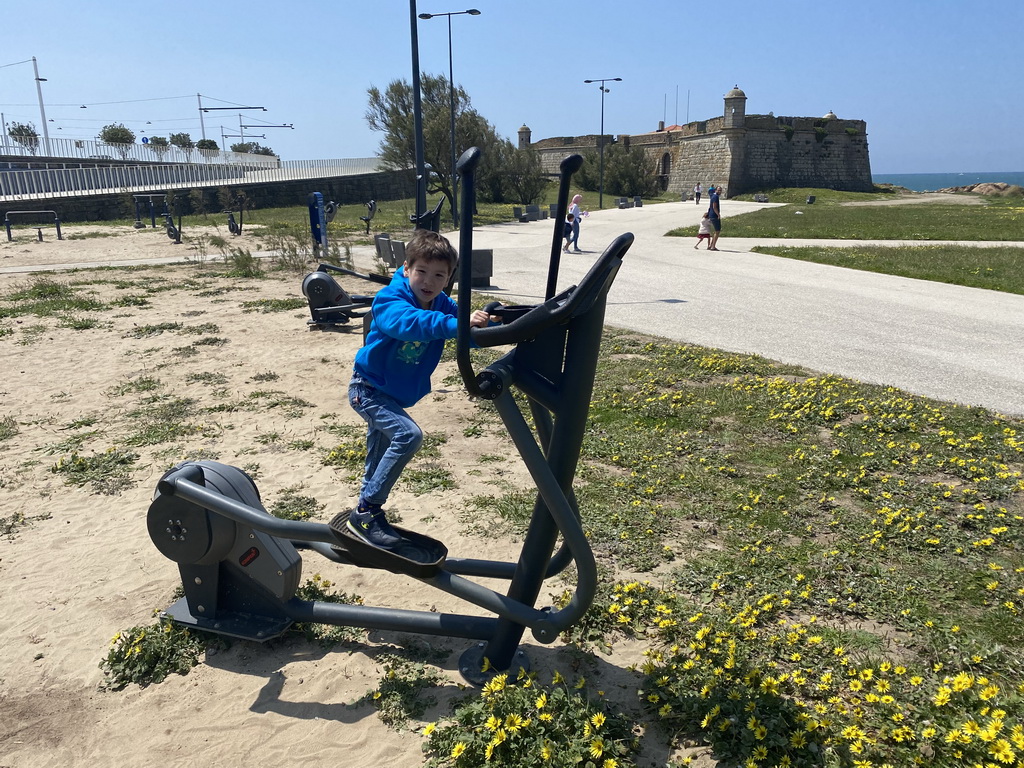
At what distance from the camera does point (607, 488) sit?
4.70 metres

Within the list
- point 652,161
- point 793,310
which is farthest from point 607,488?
point 652,161

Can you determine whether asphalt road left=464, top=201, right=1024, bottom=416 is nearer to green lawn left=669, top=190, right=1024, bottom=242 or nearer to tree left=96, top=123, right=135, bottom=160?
green lawn left=669, top=190, right=1024, bottom=242

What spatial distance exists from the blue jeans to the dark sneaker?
6 cm

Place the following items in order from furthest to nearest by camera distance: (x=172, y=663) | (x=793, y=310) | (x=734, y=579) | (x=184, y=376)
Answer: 1. (x=793, y=310)
2. (x=184, y=376)
3. (x=734, y=579)
4. (x=172, y=663)

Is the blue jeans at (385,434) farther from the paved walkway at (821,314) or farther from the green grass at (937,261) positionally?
the green grass at (937,261)

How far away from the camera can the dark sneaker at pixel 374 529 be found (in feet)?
9.20

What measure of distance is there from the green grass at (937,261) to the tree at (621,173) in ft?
116

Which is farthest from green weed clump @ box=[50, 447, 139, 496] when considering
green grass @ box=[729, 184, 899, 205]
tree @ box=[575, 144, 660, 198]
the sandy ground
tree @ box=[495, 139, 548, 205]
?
tree @ box=[575, 144, 660, 198]

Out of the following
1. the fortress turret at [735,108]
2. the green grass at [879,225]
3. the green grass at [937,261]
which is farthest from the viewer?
the fortress turret at [735,108]

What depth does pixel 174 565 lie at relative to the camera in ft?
12.8

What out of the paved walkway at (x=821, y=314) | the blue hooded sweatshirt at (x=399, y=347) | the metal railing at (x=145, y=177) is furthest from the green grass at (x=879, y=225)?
the metal railing at (x=145, y=177)

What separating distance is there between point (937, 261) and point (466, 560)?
1470 centimetres

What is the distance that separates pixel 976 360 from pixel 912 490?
4041 mm

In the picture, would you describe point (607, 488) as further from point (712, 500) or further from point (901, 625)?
point (901, 625)
